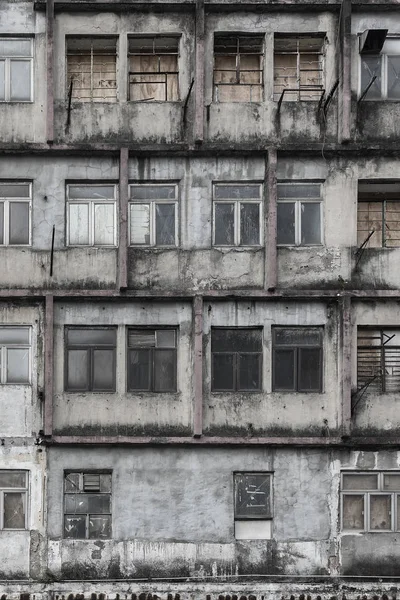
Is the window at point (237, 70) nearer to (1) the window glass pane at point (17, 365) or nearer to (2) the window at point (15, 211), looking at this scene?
(2) the window at point (15, 211)

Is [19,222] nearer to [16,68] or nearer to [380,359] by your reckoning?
[16,68]

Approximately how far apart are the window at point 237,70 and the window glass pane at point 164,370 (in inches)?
195

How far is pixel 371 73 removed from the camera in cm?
1789

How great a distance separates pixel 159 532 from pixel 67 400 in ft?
9.56

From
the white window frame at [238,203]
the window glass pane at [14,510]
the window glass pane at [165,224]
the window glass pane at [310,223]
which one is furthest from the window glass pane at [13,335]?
the window glass pane at [310,223]

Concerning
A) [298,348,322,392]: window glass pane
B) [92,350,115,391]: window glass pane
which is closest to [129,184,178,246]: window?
[92,350,115,391]: window glass pane

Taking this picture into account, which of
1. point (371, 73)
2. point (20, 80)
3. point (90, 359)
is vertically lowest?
point (90, 359)

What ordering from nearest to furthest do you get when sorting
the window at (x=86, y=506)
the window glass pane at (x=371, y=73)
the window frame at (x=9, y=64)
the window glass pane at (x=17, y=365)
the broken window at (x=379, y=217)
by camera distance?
1. the window at (x=86, y=506)
2. the window glass pane at (x=17, y=365)
3. the window frame at (x=9, y=64)
4. the window glass pane at (x=371, y=73)
5. the broken window at (x=379, y=217)

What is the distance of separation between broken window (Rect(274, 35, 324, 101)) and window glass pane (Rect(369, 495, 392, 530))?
7595mm

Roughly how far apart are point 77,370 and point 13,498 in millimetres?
2607

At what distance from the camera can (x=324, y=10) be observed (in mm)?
17750

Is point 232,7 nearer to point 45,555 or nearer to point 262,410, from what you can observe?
point 262,410

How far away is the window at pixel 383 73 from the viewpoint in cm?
1789

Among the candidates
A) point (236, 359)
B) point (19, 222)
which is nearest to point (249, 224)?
point (236, 359)
